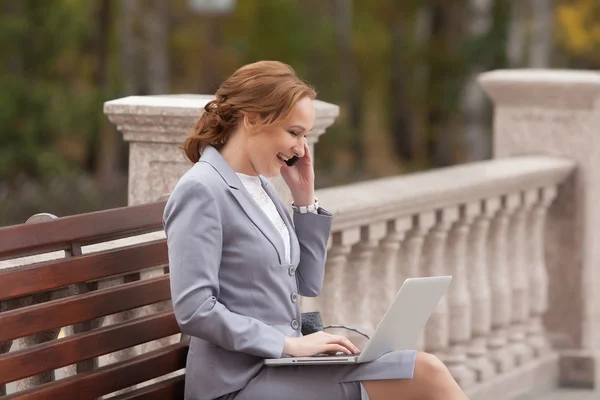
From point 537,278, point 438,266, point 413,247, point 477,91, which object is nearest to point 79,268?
point 413,247

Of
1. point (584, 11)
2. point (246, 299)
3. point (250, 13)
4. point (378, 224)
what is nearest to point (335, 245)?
point (378, 224)

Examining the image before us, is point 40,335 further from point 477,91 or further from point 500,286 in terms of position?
point 477,91

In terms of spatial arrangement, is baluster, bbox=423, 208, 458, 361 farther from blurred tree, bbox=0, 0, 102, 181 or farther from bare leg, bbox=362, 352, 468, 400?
blurred tree, bbox=0, 0, 102, 181

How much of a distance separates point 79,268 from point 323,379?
2.35ft

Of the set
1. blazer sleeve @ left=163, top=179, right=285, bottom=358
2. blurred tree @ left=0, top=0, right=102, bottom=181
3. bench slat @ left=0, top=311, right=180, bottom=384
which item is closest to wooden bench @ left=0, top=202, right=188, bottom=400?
bench slat @ left=0, top=311, right=180, bottom=384

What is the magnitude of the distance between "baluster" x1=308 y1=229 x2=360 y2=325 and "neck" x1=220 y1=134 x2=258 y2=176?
4.45 ft

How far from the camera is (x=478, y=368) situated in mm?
6047

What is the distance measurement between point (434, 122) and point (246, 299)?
946 inches

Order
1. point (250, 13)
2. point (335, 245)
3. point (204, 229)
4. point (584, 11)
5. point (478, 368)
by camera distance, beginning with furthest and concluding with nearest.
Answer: point (250, 13) < point (584, 11) < point (478, 368) < point (335, 245) < point (204, 229)

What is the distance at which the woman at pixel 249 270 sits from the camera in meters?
3.37

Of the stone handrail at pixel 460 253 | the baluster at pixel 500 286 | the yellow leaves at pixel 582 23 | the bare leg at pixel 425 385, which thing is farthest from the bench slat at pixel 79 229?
the yellow leaves at pixel 582 23

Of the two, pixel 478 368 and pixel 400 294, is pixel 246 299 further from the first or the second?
pixel 478 368

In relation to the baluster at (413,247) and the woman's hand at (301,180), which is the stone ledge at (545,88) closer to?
the baluster at (413,247)

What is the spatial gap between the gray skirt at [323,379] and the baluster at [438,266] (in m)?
2.24
